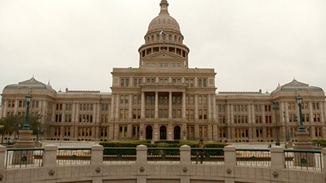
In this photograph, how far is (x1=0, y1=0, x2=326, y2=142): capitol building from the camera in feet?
215

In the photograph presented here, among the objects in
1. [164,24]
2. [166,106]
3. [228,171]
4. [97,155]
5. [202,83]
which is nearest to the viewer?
[228,171]

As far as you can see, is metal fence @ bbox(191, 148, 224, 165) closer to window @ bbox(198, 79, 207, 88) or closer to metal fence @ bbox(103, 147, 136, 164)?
metal fence @ bbox(103, 147, 136, 164)

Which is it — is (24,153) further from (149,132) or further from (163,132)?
(149,132)

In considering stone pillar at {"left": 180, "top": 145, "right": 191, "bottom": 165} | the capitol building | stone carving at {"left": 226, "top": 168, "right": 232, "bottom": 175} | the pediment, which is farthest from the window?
stone carving at {"left": 226, "top": 168, "right": 232, "bottom": 175}

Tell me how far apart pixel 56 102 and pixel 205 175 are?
7316cm

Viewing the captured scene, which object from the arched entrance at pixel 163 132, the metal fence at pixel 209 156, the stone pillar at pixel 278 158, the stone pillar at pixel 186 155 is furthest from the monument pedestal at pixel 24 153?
the arched entrance at pixel 163 132

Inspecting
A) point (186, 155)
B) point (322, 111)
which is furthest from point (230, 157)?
point (322, 111)

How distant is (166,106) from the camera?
217 ft

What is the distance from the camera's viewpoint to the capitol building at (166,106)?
65.5 m

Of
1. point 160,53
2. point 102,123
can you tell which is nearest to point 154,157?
point 160,53

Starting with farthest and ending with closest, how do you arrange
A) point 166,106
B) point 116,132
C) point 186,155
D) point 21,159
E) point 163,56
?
1. point 163,56
2. point 166,106
3. point 116,132
4. point 186,155
5. point 21,159

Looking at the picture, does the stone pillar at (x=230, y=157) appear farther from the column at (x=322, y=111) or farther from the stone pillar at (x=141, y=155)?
the column at (x=322, y=111)

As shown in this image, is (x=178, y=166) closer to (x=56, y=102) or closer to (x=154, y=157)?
(x=154, y=157)

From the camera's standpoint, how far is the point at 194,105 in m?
67.2
